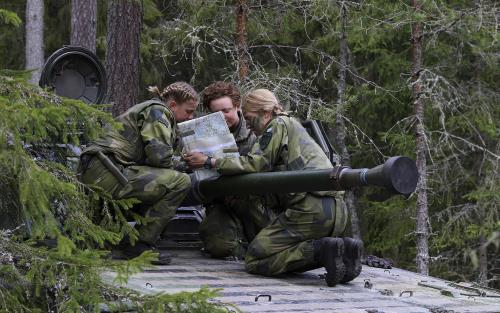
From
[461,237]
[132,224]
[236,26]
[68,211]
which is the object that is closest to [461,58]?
[461,237]

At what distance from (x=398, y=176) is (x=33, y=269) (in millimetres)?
2062

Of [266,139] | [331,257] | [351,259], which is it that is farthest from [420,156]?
[331,257]

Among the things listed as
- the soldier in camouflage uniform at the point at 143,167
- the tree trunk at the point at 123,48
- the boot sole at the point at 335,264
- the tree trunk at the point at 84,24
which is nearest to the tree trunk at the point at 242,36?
the tree trunk at the point at 123,48

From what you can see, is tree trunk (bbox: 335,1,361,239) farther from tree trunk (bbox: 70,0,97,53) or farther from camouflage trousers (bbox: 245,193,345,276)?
camouflage trousers (bbox: 245,193,345,276)

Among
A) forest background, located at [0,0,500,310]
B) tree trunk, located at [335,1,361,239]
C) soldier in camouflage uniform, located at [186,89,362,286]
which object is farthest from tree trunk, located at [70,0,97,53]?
soldier in camouflage uniform, located at [186,89,362,286]

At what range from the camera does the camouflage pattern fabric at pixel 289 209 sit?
22.9 ft

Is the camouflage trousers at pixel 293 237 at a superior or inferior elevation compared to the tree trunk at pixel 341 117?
inferior

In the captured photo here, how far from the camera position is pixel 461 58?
15805 millimetres

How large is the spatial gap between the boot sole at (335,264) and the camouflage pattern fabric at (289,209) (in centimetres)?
22

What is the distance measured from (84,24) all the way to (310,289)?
788 cm

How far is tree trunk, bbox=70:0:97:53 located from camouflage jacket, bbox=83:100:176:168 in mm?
6502

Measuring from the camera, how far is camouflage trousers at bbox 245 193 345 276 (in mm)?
6953

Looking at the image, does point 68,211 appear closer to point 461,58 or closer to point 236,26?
point 236,26

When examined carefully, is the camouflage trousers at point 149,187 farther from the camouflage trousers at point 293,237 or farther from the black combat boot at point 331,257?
the black combat boot at point 331,257
